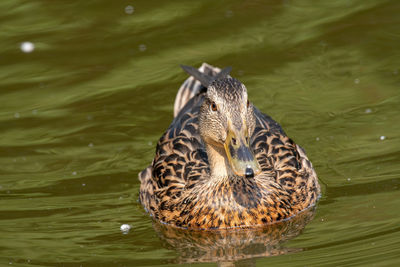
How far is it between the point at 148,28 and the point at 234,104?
223 inches

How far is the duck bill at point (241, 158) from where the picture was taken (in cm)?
758

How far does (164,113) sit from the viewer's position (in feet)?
37.4

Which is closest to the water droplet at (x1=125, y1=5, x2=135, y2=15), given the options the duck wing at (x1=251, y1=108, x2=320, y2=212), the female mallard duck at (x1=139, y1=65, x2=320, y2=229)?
the female mallard duck at (x1=139, y1=65, x2=320, y2=229)

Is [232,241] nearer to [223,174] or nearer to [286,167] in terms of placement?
[223,174]

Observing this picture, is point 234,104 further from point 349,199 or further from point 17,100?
point 17,100

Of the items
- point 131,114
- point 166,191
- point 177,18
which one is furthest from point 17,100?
point 166,191

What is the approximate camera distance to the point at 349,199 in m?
8.99

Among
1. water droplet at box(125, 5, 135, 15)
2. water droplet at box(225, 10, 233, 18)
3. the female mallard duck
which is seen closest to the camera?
the female mallard duck

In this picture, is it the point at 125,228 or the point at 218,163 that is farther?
the point at 125,228

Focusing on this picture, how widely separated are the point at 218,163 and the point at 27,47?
5.64 m

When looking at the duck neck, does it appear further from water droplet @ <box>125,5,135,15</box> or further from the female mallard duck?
water droplet @ <box>125,5,135,15</box>

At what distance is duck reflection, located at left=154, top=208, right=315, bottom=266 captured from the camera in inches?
310

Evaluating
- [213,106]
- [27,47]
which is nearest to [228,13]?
[27,47]

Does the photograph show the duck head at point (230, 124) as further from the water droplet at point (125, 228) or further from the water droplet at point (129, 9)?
the water droplet at point (129, 9)
